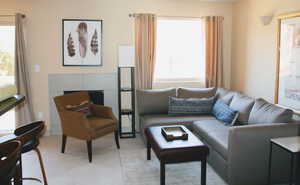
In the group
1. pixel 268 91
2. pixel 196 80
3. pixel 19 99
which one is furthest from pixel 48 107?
pixel 268 91

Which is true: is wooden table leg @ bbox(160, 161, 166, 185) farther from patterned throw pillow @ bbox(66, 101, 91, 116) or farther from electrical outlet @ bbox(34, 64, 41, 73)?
electrical outlet @ bbox(34, 64, 41, 73)

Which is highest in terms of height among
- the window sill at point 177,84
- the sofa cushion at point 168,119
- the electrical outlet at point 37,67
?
the electrical outlet at point 37,67

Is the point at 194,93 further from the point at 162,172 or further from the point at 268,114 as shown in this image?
the point at 162,172

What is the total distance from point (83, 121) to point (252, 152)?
7.21 feet

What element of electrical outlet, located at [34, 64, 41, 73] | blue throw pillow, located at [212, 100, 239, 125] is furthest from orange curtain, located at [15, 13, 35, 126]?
blue throw pillow, located at [212, 100, 239, 125]

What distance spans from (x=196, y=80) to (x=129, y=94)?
4.48 feet

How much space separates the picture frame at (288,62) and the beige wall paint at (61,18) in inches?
69.2

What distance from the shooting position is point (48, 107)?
4.84 meters

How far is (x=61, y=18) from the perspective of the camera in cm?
466

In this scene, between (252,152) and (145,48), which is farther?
(145,48)

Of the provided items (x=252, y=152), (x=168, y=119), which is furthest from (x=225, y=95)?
(x=252, y=152)

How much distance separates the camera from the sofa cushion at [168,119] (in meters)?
4.06

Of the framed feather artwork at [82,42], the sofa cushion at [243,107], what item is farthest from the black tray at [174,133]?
the framed feather artwork at [82,42]

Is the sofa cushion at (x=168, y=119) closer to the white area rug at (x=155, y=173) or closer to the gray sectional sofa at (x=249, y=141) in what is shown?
the gray sectional sofa at (x=249, y=141)
